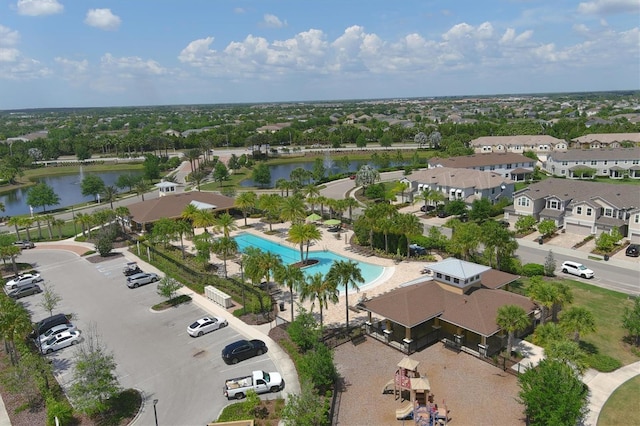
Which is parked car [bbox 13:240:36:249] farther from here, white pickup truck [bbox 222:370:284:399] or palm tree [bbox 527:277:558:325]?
palm tree [bbox 527:277:558:325]

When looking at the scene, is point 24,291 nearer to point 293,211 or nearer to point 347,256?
point 293,211

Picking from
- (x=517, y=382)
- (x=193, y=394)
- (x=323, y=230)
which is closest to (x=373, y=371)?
(x=517, y=382)

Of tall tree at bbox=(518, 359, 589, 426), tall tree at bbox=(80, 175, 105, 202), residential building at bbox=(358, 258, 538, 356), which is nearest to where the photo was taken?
tall tree at bbox=(518, 359, 589, 426)

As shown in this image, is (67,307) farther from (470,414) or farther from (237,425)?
(470,414)

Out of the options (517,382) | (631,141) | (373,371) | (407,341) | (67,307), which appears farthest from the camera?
(631,141)

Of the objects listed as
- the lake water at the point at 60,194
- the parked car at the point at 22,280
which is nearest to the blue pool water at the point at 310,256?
the parked car at the point at 22,280

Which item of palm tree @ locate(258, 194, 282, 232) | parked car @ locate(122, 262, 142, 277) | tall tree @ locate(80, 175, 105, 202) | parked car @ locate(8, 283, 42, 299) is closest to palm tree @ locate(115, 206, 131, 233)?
parked car @ locate(122, 262, 142, 277)
